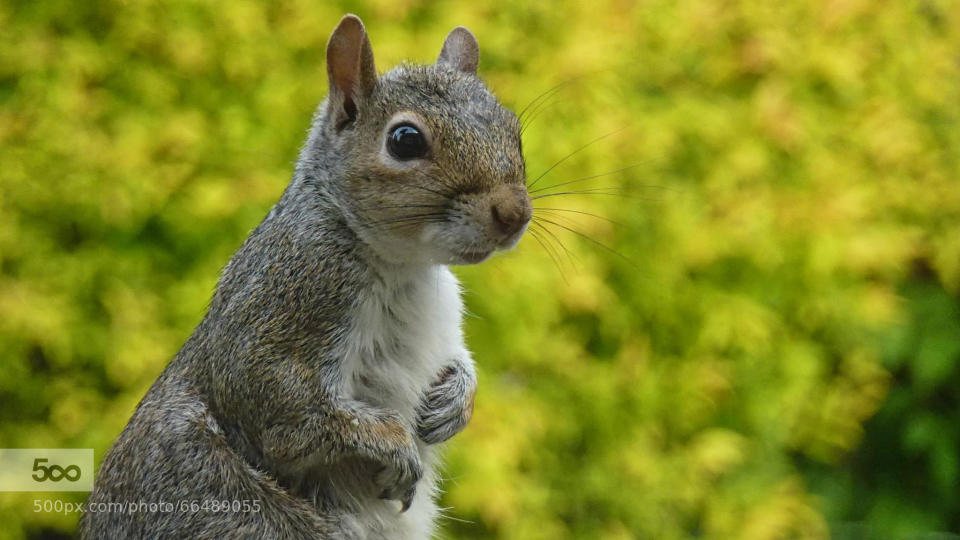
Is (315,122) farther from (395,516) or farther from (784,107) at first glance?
(784,107)

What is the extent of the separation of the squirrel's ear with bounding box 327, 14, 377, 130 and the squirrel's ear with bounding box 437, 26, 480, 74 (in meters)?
0.24

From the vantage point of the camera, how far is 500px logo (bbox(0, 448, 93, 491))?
374 cm

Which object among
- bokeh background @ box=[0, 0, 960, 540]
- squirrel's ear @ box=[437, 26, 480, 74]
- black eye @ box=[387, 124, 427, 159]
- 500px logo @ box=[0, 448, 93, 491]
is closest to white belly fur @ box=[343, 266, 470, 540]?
black eye @ box=[387, 124, 427, 159]

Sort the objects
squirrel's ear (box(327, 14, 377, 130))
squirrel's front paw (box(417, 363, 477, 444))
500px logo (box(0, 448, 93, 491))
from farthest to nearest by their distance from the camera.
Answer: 500px logo (box(0, 448, 93, 491))
squirrel's front paw (box(417, 363, 477, 444))
squirrel's ear (box(327, 14, 377, 130))

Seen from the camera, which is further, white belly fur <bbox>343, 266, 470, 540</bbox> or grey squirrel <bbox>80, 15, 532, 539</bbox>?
white belly fur <bbox>343, 266, 470, 540</bbox>

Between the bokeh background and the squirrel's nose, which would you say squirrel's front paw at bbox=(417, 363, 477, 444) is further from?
the bokeh background

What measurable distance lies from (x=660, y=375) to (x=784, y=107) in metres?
1.33

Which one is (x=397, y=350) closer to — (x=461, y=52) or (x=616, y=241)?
(x=461, y=52)

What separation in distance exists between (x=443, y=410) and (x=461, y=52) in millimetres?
756

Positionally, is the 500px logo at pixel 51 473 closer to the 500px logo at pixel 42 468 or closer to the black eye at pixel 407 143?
the 500px logo at pixel 42 468

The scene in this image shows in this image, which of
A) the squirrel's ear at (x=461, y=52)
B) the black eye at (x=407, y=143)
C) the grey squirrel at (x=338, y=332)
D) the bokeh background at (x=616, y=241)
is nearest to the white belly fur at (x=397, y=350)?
the grey squirrel at (x=338, y=332)

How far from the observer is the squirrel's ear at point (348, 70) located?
6.66 ft

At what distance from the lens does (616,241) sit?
179 inches

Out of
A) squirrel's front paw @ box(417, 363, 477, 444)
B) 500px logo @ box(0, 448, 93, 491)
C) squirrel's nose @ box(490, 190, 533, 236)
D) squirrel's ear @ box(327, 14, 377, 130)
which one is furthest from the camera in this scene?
500px logo @ box(0, 448, 93, 491)
